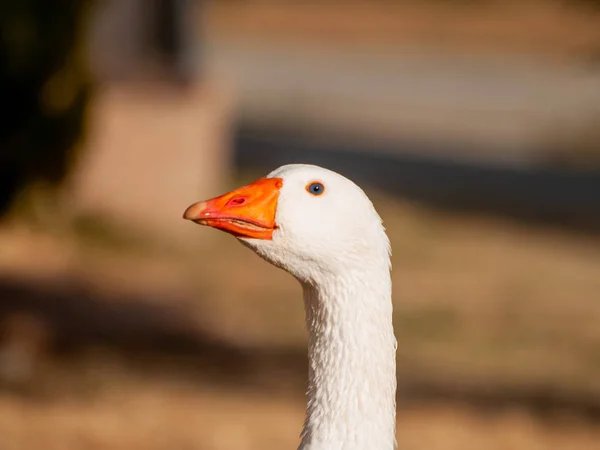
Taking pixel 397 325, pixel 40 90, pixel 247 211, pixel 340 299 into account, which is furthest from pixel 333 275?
pixel 397 325

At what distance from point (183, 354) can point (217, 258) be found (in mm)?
2485

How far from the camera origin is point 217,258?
10.2 metres

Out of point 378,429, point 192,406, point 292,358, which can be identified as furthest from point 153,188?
point 378,429

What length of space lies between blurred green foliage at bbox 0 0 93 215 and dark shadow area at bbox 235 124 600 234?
238 inches

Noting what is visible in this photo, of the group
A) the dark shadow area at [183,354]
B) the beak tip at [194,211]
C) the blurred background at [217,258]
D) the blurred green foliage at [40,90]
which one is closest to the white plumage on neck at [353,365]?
the beak tip at [194,211]

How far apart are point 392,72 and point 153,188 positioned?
1369cm

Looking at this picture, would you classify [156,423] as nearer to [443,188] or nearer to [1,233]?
[1,233]

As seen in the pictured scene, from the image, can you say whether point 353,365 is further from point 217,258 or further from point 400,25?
point 400,25

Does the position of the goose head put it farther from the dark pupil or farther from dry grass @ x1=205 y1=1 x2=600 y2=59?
dry grass @ x1=205 y1=1 x2=600 y2=59

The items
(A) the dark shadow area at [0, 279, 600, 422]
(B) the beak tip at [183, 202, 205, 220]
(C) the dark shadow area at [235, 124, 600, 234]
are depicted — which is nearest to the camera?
(B) the beak tip at [183, 202, 205, 220]

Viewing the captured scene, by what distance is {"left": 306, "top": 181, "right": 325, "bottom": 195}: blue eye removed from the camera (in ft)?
9.93

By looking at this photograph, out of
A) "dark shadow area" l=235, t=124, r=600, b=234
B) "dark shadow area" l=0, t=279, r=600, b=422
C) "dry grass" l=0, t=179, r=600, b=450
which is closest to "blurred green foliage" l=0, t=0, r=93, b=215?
"dark shadow area" l=0, t=279, r=600, b=422

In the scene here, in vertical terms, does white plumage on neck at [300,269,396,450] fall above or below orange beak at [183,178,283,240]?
below

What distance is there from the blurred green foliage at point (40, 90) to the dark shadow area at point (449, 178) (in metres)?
6.04
